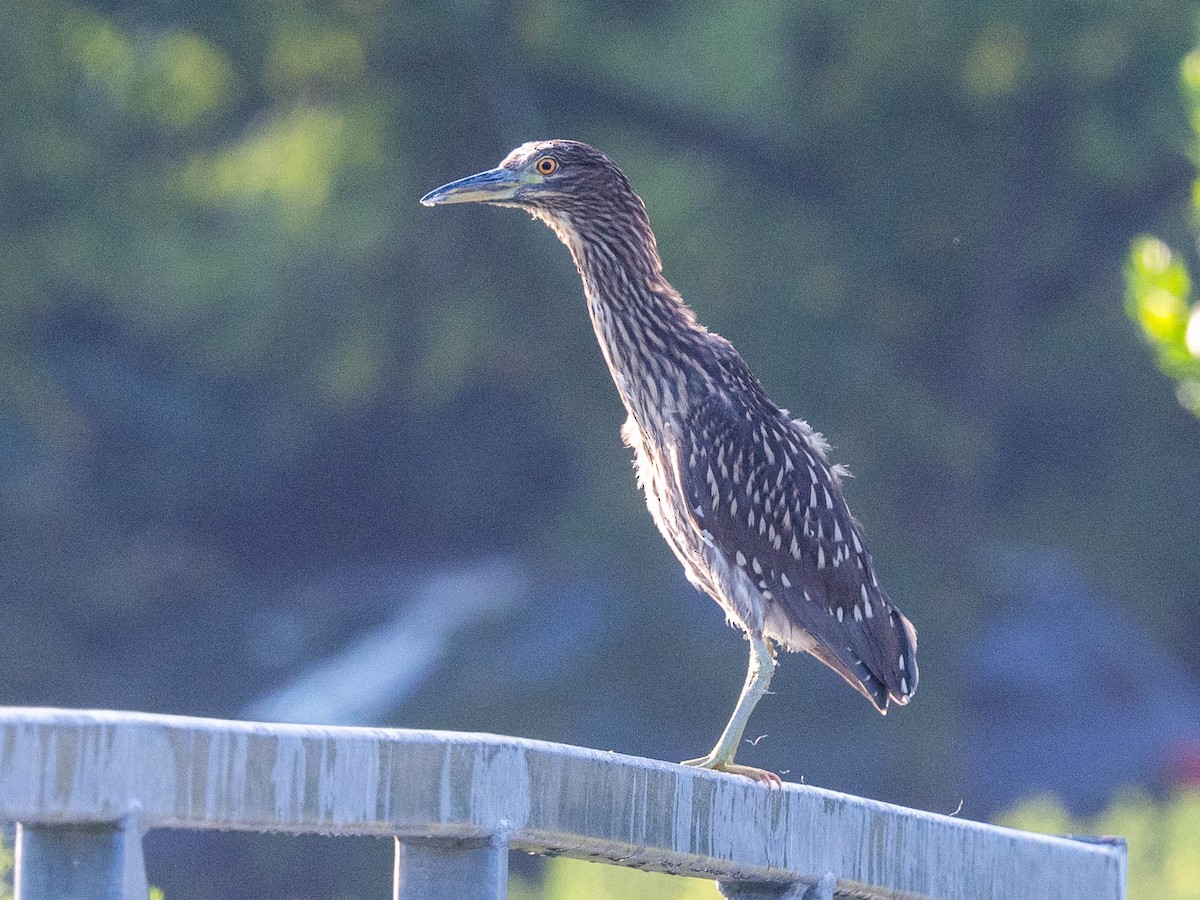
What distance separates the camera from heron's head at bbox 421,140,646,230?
481 centimetres

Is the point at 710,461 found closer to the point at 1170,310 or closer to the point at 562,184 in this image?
the point at 562,184

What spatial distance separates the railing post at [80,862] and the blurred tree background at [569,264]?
1122 centimetres

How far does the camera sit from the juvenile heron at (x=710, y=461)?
4789 millimetres

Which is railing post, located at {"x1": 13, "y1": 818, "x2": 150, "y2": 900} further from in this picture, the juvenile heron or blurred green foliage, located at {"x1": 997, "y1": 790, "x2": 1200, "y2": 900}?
blurred green foliage, located at {"x1": 997, "y1": 790, "x2": 1200, "y2": 900}

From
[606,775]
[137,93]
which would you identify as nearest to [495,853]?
[606,775]

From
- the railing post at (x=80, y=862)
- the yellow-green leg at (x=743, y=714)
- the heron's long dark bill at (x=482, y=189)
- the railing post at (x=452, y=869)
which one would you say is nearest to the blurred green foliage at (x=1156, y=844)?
the yellow-green leg at (x=743, y=714)

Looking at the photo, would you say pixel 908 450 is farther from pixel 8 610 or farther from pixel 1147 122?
pixel 8 610

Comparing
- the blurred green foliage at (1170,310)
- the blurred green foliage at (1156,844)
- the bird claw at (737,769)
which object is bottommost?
the bird claw at (737,769)

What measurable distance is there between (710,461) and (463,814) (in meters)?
2.41

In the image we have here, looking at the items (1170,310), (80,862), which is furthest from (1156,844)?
(80,862)

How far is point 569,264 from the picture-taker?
44.9 ft

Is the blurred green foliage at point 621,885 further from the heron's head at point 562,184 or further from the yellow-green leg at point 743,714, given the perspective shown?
the heron's head at point 562,184

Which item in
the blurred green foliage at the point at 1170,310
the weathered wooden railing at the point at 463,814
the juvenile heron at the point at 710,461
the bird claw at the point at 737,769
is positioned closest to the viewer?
the weathered wooden railing at the point at 463,814

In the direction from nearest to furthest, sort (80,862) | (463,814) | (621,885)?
(80,862) → (463,814) → (621,885)
